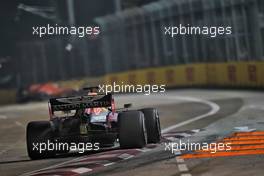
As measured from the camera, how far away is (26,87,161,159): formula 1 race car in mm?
11234

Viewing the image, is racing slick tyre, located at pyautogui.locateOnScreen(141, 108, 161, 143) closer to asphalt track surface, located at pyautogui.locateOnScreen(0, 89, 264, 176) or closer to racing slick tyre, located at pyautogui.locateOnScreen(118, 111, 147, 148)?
asphalt track surface, located at pyautogui.locateOnScreen(0, 89, 264, 176)

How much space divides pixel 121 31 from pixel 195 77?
6.18 meters

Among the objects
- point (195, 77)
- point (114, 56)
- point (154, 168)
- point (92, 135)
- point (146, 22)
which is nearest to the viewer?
point (154, 168)

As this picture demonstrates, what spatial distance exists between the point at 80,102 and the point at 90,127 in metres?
0.50

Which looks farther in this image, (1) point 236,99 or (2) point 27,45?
(2) point 27,45

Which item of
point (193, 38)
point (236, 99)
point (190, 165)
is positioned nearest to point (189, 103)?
point (236, 99)

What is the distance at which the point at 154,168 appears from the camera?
952 cm

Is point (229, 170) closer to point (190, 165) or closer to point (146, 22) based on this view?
point (190, 165)

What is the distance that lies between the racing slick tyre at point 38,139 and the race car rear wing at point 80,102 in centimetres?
45

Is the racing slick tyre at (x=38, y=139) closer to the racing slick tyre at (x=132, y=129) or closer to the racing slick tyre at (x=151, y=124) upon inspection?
the racing slick tyre at (x=132, y=129)
